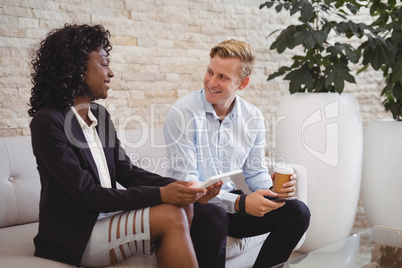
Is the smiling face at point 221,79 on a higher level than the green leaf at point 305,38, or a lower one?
lower

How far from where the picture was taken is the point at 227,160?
218cm

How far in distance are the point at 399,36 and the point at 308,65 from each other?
1.90 ft

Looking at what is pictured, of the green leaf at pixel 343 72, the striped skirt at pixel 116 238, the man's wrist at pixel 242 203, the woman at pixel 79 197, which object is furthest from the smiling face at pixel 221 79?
the green leaf at pixel 343 72

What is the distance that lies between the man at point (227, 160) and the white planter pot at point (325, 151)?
823 millimetres

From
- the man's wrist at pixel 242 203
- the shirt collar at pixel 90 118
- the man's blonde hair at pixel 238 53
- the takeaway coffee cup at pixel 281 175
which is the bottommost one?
the man's wrist at pixel 242 203

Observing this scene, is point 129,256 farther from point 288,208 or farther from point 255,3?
point 255,3

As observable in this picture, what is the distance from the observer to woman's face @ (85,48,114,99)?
178cm

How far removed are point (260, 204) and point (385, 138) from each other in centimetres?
163

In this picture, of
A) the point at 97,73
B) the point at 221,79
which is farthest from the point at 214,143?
the point at 97,73

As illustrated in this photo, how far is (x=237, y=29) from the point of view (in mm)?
3365

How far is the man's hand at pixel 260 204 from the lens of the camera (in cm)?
187

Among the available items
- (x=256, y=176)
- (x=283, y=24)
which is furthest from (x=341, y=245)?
(x=283, y=24)

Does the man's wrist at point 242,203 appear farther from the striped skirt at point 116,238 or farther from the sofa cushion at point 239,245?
the striped skirt at point 116,238

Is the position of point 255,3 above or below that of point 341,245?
above
